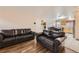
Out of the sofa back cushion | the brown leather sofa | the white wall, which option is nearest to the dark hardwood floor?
the brown leather sofa

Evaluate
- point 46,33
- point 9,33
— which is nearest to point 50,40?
point 46,33

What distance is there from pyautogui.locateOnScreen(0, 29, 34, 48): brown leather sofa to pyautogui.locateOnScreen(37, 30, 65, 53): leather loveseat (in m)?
0.21

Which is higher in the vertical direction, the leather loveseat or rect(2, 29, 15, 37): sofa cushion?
rect(2, 29, 15, 37): sofa cushion

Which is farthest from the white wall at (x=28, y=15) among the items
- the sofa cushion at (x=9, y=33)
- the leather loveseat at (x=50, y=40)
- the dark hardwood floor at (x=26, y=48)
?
the dark hardwood floor at (x=26, y=48)

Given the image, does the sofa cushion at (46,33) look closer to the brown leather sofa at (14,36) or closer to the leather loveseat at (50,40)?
the leather loveseat at (50,40)

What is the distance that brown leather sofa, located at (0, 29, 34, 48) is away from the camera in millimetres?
2044

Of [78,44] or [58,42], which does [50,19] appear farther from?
[78,44]

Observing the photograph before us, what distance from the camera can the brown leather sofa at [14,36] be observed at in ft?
6.70

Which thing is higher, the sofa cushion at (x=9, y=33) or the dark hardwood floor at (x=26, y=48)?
the sofa cushion at (x=9, y=33)

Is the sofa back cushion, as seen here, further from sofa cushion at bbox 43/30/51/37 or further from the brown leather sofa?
sofa cushion at bbox 43/30/51/37

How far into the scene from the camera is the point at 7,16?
204 cm

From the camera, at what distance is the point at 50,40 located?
6.98 ft

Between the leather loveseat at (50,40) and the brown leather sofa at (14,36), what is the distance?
206 mm

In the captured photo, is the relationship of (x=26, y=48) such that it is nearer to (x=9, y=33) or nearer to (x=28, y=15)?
(x=9, y=33)
